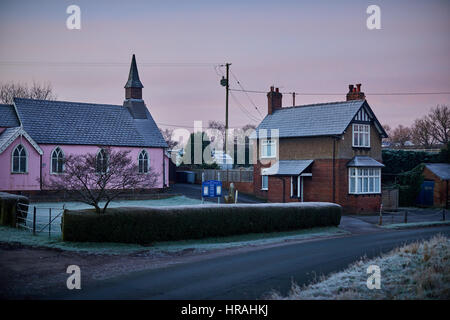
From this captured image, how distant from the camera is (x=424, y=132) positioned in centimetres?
8588

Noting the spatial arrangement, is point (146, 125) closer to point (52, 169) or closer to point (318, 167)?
point (52, 169)

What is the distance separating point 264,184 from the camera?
4731 centimetres

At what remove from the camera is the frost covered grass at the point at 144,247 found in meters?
20.1

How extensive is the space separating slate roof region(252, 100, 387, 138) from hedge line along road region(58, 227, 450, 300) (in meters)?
19.6

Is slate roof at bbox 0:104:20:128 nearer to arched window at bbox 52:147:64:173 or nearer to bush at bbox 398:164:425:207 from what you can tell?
arched window at bbox 52:147:64:173

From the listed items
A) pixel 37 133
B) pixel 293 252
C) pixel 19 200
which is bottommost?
pixel 293 252

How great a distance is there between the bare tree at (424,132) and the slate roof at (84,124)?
176 feet

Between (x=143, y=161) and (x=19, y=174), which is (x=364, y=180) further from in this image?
(x=19, y=174)

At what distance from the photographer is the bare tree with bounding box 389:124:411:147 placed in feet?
360

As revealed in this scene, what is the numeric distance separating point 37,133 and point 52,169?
136 inches

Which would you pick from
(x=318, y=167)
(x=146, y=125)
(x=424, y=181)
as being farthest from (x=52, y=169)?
(x=424, y=181)

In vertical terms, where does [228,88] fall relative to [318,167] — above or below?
above

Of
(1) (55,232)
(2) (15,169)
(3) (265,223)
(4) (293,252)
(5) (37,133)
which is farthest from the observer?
(5) (37,133)

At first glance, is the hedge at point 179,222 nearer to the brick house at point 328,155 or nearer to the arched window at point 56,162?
the brick house at point 328,155
